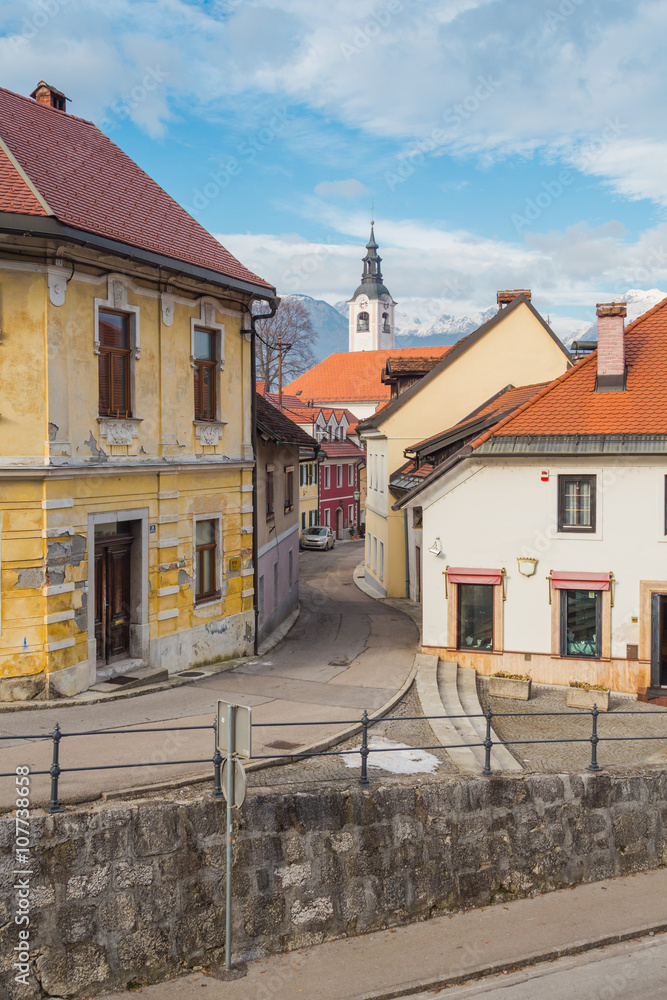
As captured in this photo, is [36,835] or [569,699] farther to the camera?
[569,699]

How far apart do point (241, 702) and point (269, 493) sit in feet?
30.5

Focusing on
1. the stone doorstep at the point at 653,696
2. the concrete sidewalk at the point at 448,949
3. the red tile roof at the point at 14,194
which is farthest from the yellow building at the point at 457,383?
the concrete sidewalk at the point at 448,949

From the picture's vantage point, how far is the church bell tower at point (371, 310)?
12169 cm

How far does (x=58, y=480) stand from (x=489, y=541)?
9621 millimetres

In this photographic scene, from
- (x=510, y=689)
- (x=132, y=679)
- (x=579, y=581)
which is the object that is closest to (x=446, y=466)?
(x=579, y=581)

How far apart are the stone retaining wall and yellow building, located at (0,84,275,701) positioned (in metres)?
4.82

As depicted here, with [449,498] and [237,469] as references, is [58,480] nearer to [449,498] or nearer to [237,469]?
[237,469]

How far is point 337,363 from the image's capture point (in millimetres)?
92875

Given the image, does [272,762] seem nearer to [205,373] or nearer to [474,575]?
[474,575]

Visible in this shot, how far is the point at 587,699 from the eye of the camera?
1734 cm

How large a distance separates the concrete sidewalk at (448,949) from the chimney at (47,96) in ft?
58.6

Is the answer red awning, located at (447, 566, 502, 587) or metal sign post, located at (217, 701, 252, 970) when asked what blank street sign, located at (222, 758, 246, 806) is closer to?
metal sign post, located at (217, 701, 252, 970)

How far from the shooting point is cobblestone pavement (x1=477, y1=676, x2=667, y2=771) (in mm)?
14219

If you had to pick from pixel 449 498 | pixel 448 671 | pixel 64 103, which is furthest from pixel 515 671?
pixel 64 103
